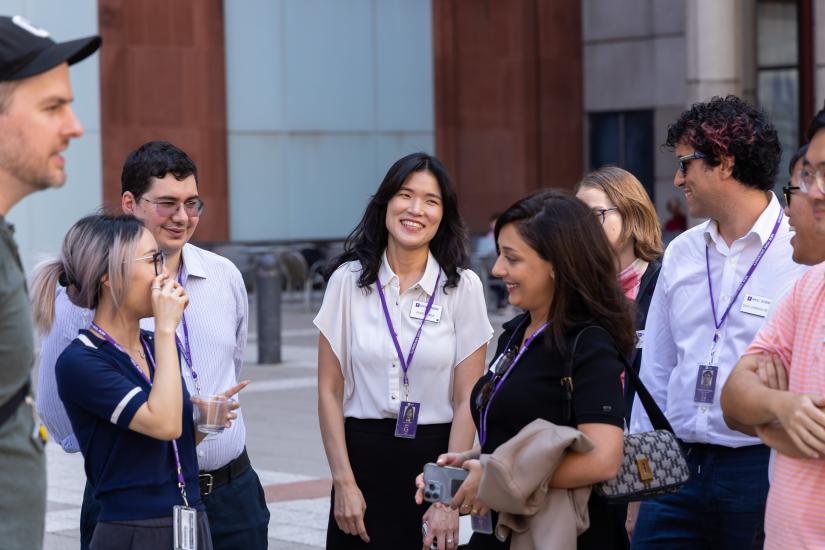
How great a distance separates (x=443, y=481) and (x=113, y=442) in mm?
949

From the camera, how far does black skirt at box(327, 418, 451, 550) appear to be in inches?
199

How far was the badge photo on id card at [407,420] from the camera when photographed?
199 inches

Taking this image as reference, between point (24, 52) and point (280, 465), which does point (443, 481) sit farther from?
point (280, 465)

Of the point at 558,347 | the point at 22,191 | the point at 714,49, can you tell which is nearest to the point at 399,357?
the point at 558,347

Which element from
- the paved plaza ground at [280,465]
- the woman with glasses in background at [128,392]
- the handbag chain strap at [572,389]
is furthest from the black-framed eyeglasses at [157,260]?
the paved plaza ground at [280,465]

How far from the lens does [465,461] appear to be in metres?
4.09

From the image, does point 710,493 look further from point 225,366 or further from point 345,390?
point 225,366

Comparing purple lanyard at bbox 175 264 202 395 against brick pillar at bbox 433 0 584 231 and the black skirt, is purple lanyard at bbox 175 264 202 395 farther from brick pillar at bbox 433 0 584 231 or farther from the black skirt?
brick pillar at bbox 433 0 584 231

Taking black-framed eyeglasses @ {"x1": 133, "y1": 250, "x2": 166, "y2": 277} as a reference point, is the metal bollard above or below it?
below

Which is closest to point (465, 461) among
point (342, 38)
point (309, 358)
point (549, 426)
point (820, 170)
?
point (549, 426)

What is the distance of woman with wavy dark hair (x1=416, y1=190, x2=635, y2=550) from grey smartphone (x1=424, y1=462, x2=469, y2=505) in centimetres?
5

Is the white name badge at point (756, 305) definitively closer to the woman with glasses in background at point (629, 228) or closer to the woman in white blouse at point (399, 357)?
the woman in white blouse at point (399, 357)

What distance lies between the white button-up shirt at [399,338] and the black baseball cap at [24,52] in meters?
2.10

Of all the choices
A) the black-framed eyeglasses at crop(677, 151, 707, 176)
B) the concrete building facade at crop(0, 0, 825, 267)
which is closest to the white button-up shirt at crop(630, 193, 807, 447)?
the black-framed eyeglasses at crop(677, 151, 707, 176)
